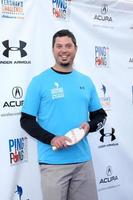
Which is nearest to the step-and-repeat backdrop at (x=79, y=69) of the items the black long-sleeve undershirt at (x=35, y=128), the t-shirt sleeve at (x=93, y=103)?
the black long-sleeve undershirt at (x=35, y=128)

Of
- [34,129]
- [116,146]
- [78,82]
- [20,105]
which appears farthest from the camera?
[116,146]

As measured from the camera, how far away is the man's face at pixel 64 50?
226cm

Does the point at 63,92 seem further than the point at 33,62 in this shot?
No

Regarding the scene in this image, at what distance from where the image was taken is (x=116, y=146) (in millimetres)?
3166

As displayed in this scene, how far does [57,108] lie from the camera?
2.23 meters

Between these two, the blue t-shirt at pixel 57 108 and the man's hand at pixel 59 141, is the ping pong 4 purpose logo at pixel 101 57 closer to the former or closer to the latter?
the blue t-shirt at pixel 57 108

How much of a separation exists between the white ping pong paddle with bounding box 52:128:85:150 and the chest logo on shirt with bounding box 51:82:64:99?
0.21m

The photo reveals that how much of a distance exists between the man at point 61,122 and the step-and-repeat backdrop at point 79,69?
0.26 metres

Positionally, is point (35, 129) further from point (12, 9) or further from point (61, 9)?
point (61, 9)

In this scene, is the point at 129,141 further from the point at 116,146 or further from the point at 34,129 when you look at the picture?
the point at 34,129

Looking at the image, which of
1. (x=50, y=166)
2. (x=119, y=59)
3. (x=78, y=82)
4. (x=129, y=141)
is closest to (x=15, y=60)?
(x=78, y=82)

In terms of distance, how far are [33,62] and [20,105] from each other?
0.30m

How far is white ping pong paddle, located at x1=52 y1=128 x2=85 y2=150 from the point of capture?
2.15 meters

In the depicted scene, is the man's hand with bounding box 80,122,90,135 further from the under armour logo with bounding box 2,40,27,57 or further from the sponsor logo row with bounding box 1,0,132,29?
the sponsor logo row with bounding box 1,0,132,29
